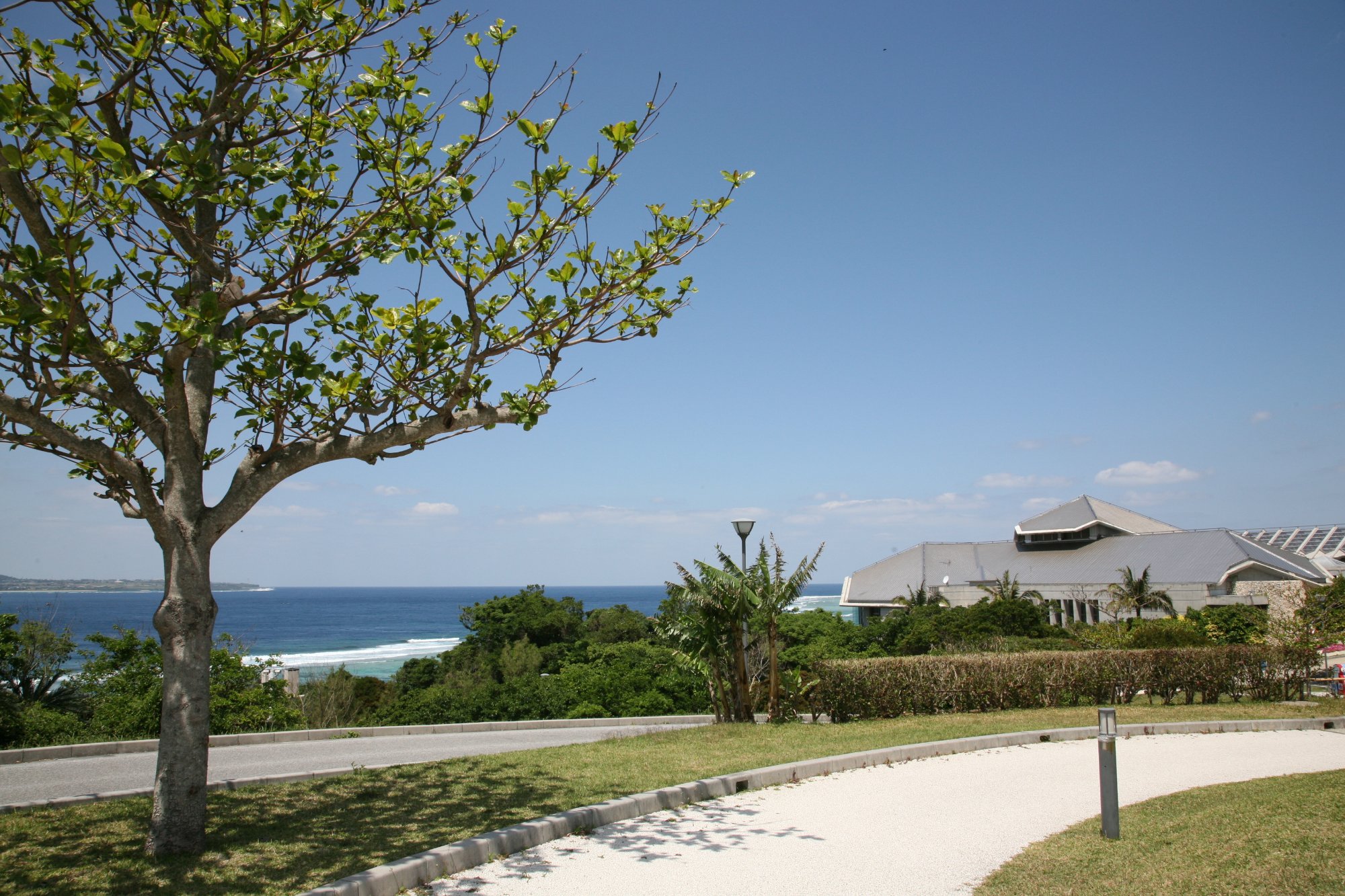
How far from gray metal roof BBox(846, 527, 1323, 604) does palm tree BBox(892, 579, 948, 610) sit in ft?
3.36

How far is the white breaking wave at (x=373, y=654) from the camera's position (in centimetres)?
7438

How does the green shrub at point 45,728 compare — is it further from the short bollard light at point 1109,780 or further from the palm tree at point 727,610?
the short bollard light at point 1109,780

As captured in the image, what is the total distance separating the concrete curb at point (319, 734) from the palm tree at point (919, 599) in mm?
34469

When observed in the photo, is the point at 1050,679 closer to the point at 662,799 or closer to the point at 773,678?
the point at 773,678

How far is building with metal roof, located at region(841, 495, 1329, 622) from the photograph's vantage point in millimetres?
46969

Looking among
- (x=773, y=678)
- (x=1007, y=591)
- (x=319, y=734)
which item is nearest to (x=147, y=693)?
(x=319, y=734)

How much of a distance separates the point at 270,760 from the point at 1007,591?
4637cm

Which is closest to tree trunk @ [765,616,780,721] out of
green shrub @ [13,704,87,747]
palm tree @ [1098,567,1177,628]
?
green shrub @ [13,704,87,747]

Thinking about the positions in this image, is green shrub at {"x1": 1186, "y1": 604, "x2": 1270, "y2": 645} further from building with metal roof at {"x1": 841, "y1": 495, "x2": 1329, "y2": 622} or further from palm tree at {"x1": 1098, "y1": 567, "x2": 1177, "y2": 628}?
building with metal roof at {"x1": 841, "y1": 495, "x2": 1329, "y2": 622}

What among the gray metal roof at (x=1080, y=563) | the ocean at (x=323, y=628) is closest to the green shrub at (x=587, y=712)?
the ocean at (x=323, y=628)

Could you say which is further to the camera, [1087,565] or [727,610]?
[1087,565]

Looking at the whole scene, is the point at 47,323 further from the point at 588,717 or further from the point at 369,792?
the point at 588,717

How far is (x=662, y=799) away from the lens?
26.6 feet

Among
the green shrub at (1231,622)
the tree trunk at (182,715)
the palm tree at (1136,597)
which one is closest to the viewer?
the tree trunk at (182,715)
